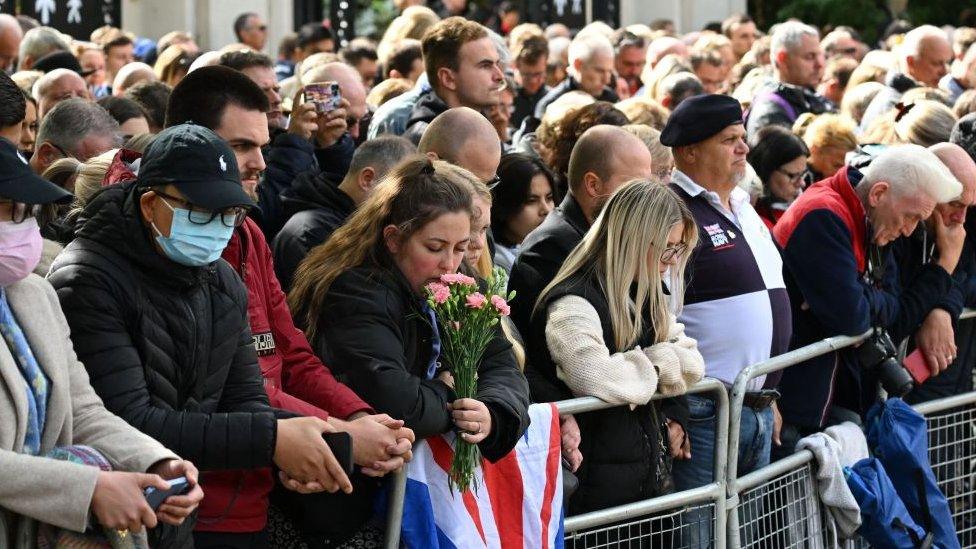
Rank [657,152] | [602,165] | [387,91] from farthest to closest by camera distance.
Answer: [387,91]
[657,152]
[602,165]

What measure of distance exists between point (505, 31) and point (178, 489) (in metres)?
16.2

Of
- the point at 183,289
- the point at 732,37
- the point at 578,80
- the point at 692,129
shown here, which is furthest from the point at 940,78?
the point at 183,289

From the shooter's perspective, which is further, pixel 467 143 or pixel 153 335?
pixel 467 143

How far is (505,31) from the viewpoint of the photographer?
64.5ft

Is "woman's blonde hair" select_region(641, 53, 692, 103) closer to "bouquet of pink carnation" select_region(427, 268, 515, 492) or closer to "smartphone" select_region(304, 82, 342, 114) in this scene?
"smartphone" select_region(304, 82, 342, 114)

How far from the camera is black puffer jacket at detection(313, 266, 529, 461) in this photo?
4695 mm

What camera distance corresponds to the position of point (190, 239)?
411 cm

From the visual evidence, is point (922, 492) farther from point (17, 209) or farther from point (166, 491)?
point (17, 209)

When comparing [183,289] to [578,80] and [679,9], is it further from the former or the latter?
[679,9]

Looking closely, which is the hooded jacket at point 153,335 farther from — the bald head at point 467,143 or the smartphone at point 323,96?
the smartphone at point 323,96

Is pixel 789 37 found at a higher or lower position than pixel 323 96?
A: lower

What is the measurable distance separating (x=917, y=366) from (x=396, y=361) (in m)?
3.36

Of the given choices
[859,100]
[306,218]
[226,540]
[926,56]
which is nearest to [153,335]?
[226,540]

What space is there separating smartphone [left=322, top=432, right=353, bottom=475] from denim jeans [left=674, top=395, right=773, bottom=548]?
176cm
